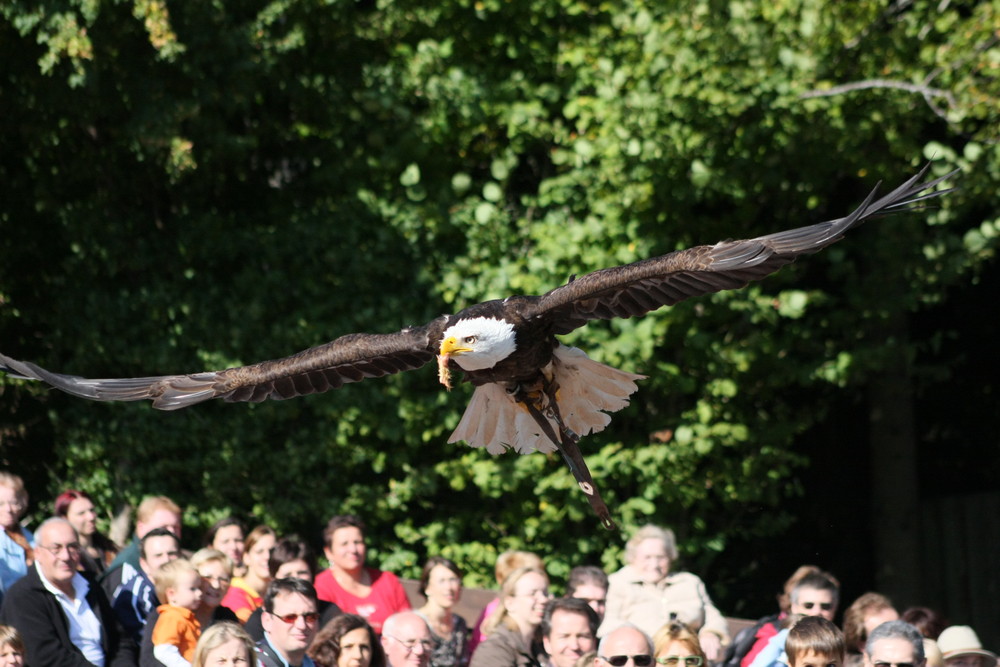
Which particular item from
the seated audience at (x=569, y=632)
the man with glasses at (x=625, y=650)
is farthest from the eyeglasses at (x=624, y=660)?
the seated audience at (x=569, y=632)

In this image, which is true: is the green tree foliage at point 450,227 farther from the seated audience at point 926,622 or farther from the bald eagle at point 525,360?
the seated audience at point 926,622

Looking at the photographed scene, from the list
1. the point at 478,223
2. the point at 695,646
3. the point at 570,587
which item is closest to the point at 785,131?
the point at 478,223

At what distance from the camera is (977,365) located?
1150 cm

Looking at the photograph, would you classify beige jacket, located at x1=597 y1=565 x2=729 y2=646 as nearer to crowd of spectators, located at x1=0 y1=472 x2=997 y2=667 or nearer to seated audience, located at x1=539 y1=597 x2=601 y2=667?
crowd of spectators, located at x1=0 y1=472 x2=997 y2=667

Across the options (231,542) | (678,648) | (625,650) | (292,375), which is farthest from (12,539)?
(678,648)

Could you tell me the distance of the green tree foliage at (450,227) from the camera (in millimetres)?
9180

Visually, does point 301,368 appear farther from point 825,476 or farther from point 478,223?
point 825,476

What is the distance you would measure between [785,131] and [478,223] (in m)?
2.18

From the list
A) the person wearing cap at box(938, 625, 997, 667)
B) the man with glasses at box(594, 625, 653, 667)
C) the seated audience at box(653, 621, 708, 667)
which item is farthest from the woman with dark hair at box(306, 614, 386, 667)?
the person wearing cap at box(938, 625, 997, 667)

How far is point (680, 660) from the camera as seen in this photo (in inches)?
214

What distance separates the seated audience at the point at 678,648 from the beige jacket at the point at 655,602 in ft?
2.99

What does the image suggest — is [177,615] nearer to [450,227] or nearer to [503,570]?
[503,570]

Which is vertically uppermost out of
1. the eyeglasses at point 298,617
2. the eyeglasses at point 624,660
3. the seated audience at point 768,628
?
the seated audience at point 768,628

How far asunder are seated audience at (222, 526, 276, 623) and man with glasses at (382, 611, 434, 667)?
1006mm
